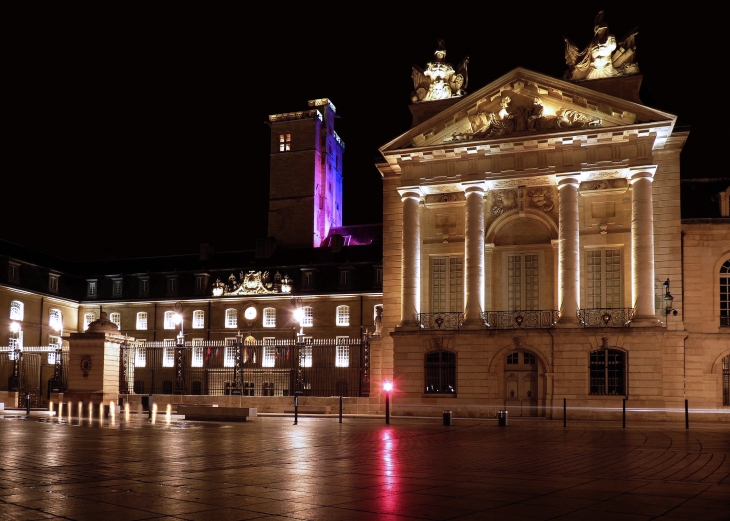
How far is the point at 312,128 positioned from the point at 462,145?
42.4 metres

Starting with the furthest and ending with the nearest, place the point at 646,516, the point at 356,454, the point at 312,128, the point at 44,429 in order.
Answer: the point at 312,128, the point at 44,429, the point at 356,454, the point at 646,516

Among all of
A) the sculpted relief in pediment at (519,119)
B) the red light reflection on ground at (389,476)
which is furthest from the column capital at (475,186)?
the red light reflection on ground at (389,476)

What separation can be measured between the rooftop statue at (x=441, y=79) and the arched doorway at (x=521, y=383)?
12.6 metres

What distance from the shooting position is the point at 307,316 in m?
65.4

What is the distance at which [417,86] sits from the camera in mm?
39500

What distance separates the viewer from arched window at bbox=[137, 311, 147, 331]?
69.4 m

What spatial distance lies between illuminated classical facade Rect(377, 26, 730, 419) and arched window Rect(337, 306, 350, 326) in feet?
84.0

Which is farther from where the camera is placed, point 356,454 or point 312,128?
point 312,128

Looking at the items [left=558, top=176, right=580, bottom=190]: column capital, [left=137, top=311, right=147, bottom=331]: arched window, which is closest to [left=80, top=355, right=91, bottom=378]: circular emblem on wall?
[left=558, top=176, right=580, bottom=190]: column capital

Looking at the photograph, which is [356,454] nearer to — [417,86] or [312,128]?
[417,86]

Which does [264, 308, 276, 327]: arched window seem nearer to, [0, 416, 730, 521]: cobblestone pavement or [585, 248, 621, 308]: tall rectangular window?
[585, 248, 621, 308]: tall rectangular window

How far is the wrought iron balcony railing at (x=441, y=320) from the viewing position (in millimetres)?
37062

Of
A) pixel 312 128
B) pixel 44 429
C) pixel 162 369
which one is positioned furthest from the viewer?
pixel 312 128

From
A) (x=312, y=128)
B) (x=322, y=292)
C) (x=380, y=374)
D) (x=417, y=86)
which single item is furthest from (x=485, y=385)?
(x=312, y=128)
